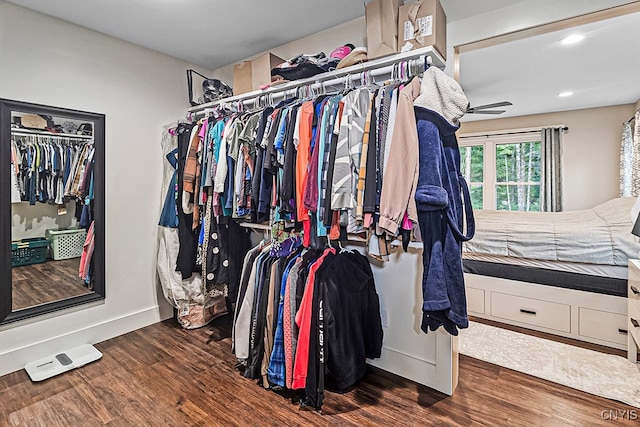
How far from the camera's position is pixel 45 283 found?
237cm

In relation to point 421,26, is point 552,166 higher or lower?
lower

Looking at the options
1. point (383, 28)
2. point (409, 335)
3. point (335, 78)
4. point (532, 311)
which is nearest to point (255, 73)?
point (335, 78)

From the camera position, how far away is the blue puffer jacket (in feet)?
4.86

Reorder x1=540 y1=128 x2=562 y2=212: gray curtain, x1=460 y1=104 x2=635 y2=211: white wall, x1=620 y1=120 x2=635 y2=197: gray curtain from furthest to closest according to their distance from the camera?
x1=540 y1=128 x2=562 y2=212: gray curtain
x1=460 y1=104 x2=635 y2=211: white wall
x1=620 y1=120 x2=635 y2=197: gray curtain

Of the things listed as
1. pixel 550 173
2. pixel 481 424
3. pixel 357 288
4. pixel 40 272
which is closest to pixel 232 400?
pixel 357 288

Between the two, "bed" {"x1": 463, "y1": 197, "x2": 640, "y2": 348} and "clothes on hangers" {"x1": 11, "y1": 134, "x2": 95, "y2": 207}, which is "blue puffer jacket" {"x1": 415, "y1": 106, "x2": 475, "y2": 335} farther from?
"clothes on hangers" {"x1": 11, "y1": 134, "x2": 95, "y2": 207}

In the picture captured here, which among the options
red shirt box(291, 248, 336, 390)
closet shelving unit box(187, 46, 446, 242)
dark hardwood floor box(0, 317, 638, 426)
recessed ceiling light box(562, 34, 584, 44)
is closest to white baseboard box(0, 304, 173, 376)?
dark hardwood floor box(0, 317, 638, 426)

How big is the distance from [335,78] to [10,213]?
2.31 meters

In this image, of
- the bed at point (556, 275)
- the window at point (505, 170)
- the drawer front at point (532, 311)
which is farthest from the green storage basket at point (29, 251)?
the window at point (505, 170)

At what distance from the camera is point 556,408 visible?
1.80 m

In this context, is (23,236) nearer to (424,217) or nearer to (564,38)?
(424,217)

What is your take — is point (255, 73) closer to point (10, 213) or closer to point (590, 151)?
point (10, 213)

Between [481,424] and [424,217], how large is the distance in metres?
1.13

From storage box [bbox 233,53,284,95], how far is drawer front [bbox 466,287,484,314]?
2.55 m
